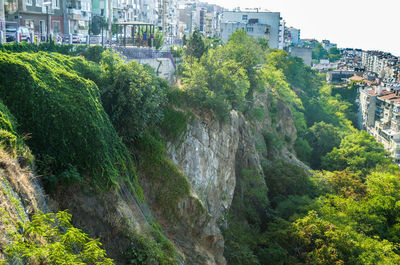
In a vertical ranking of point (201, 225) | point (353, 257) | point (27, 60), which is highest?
point (27, 60)

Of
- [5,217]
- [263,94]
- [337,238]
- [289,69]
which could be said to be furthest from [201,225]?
[289,69]

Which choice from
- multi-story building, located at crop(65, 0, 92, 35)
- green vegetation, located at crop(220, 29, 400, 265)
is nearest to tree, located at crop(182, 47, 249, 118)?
green vegetation, located at crop(220, 29, 400, 265)

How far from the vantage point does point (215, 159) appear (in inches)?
1208

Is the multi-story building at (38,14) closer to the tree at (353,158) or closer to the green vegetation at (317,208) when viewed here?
the green vegetation at (317,208)

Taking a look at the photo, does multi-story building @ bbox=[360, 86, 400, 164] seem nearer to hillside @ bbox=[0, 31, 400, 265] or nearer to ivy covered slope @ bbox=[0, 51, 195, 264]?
hillside @ bbox=[0, 31, 400, 265]

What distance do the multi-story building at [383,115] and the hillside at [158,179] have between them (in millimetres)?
25216

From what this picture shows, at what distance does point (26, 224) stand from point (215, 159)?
21.1m

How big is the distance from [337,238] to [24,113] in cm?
2081

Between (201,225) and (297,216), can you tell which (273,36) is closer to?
(297,216)

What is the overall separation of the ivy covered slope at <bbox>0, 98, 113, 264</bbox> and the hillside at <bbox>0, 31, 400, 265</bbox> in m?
0.04

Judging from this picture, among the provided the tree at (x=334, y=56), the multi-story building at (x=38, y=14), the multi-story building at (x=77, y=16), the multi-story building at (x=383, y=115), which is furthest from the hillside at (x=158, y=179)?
the tree at (x=334, y=56)

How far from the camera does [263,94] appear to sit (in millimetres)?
55312

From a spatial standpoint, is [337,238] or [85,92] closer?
[85,92]

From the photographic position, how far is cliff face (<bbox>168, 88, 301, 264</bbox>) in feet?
87.1
